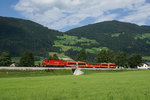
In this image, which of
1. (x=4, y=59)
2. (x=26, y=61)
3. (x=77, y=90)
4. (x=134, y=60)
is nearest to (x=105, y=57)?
(x=134, y=60)

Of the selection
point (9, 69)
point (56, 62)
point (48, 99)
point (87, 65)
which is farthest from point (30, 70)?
point (48, 99)

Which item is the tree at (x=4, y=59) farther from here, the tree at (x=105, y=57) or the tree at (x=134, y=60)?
the tree at (x=134, y=60)

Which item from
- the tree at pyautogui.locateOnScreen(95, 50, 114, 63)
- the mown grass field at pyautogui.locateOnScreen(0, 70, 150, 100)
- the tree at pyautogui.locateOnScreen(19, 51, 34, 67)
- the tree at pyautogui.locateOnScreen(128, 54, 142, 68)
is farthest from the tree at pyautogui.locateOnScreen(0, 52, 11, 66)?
the tree at pyautogui.locateOnScreen(128, 54, 142, 68)

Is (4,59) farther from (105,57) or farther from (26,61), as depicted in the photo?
(105,57)

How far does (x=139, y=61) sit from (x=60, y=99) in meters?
119

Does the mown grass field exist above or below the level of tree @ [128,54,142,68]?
below

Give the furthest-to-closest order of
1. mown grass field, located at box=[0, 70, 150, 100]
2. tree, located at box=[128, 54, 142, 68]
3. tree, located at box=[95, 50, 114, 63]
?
tree, located at box=[128, 54, 142, 68], tree, located at box=[95, 50, 114, 63], mown grass field, located at box=[0, 70, 150, 100]

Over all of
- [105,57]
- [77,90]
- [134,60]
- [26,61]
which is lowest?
[77,90]

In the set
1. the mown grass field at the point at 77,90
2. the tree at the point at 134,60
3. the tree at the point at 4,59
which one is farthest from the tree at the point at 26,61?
the mown grass field at the point at 77,90

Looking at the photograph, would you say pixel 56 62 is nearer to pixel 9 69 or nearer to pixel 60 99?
pixel 9 69

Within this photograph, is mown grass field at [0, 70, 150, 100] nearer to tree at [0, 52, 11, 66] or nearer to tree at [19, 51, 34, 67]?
tree at [19, 51, 34, 67]

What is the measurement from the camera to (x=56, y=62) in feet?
270

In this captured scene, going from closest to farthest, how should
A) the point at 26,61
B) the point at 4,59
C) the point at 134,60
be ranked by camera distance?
the point at 26,61 < the point at 4,59 < the point at 134,60

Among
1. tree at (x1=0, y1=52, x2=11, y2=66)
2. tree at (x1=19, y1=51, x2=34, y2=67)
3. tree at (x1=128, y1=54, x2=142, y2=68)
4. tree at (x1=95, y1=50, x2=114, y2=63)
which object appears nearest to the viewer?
tree at (x1=19, y1=51, x2=34, y2=67)
